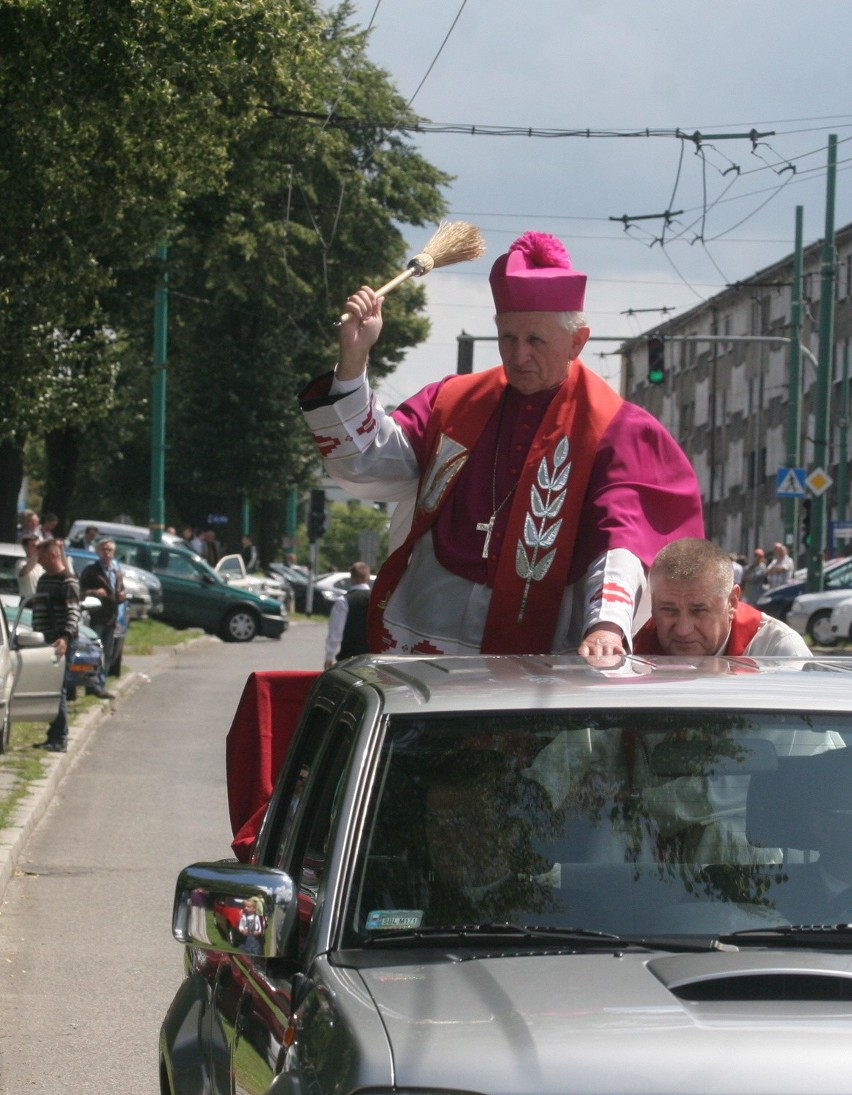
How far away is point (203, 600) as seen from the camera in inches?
1390

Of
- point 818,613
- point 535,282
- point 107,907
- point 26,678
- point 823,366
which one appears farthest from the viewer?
point 818,613

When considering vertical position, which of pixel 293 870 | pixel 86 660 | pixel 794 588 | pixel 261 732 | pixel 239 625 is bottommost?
pixel 239 625

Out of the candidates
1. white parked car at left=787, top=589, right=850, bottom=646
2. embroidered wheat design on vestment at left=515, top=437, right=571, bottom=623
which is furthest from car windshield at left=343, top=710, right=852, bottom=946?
white parked car at left=787, top=589, right=850, bottom=646

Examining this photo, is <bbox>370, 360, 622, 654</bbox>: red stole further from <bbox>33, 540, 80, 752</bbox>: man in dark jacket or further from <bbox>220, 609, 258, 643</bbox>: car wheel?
<bbox>220, 609, 258, 643</bbox>: car wheel

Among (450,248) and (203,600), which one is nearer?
(450,248)

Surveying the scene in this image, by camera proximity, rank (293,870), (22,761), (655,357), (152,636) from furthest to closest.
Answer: (152,636), (655,357), (22,761), (293,870)

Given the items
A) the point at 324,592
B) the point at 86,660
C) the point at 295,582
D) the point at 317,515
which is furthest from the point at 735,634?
the point at 295,582

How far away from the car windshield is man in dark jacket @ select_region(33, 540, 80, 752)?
1264cm

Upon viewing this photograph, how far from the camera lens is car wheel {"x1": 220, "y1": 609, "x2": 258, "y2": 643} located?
35.6 metres

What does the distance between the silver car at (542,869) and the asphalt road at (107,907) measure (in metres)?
3.30

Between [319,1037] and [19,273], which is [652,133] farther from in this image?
[319,1037]

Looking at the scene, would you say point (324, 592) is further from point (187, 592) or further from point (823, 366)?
point (823, 366)

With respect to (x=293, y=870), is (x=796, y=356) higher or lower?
higher

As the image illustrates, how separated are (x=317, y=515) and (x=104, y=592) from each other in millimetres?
24617
